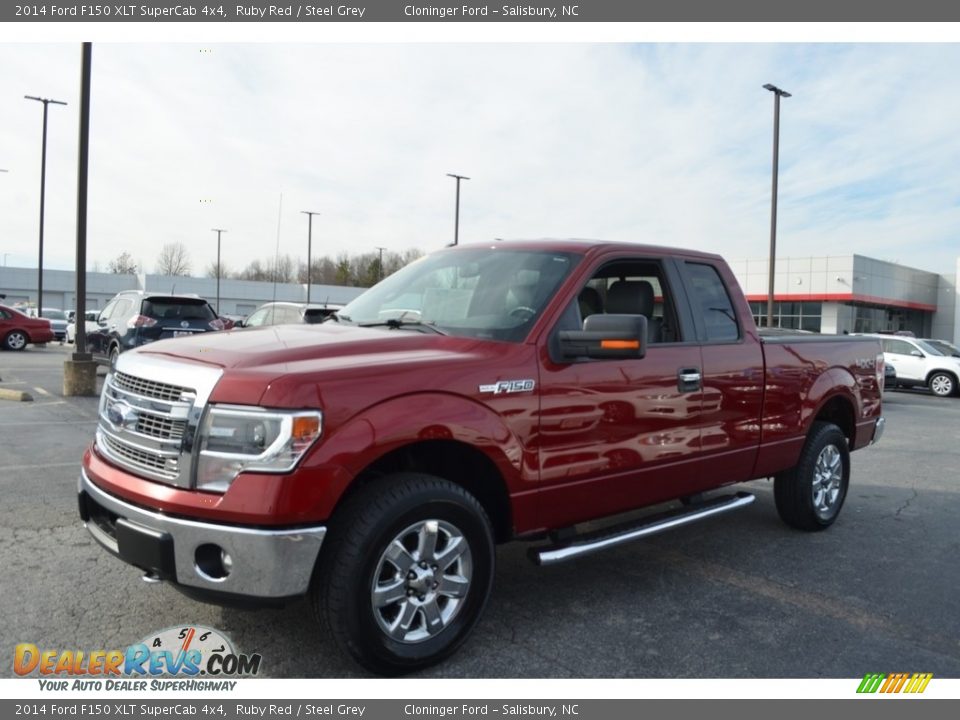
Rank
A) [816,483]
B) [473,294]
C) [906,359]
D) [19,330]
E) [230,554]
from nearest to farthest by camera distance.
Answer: [230,554], [473,294], [816,483], [906,359], [19,330]

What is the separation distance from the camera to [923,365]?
20.2 m

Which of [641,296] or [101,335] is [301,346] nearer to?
[641,296]

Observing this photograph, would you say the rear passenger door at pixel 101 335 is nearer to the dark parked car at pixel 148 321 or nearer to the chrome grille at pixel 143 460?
the dark parked car at pixel 148 321

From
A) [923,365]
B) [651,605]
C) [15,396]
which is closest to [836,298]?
[923,365]

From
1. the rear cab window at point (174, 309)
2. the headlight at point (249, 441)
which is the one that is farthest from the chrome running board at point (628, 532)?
the rear cab window at point (174, 309)

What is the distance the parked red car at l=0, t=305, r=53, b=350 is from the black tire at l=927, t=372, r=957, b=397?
85.1ft

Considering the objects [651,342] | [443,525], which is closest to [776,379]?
[651,342]

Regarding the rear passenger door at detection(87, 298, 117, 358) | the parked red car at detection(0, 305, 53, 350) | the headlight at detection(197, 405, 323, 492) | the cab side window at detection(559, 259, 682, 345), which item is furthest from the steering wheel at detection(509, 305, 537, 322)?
the parked red car at detection(0, 305, 53, 350)

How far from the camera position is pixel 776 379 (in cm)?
521

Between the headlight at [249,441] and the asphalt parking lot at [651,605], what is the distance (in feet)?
3.09

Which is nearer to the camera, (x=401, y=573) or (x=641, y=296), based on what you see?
(x=401, y=573)

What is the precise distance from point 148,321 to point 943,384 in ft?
61.6

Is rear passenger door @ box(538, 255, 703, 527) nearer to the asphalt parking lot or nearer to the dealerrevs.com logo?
the asphalt parking lot

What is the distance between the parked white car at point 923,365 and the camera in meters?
19.8
